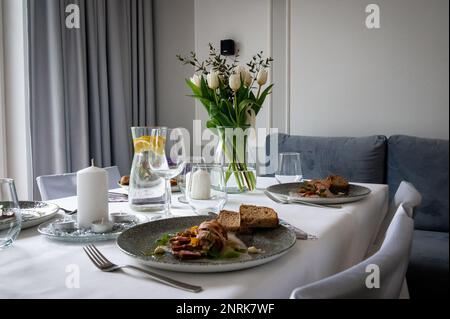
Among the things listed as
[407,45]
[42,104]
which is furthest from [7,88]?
[407,45]

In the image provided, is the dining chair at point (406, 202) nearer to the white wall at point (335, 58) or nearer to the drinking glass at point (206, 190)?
the drinking glass at point (206, 190)

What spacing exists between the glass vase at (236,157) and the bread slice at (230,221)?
570 mm

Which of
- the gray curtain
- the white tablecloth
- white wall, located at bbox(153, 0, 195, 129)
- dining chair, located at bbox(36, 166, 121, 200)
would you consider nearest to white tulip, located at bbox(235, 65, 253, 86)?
the white tablecloth

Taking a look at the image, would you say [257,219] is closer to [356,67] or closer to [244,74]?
[244,74]

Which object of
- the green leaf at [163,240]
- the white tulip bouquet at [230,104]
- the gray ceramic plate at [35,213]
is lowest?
the gray ceramic plate at [35,213]

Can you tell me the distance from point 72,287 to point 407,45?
260 cm

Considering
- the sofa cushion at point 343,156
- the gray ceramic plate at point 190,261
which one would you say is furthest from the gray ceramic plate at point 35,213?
the sofa cushion at point 343,156

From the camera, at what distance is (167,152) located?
3.85 ft

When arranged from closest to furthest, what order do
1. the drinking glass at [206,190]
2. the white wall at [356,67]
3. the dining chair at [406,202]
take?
the dining chair at [406,202]
the drinking glass at [206,190]
the white wall at [356,67]

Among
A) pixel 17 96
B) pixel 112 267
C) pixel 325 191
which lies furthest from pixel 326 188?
pixel 17 96

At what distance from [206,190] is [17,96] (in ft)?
6.43

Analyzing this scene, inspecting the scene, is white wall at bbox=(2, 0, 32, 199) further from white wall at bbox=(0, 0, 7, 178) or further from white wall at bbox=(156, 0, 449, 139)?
white wall at bbox=(156, 0, 449, 139)

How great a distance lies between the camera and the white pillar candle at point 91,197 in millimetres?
1015
